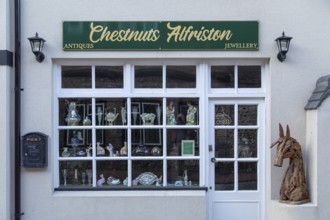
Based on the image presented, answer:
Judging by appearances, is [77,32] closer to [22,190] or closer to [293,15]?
[22,190]

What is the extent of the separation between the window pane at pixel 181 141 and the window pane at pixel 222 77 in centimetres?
82

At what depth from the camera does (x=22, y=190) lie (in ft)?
25.6

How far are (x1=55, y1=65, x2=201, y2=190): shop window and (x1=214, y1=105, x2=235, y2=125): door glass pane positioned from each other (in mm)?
309

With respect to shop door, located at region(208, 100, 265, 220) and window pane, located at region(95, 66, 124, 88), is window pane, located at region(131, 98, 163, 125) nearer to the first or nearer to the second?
window pane, located at region(95, 66, 124, 88)

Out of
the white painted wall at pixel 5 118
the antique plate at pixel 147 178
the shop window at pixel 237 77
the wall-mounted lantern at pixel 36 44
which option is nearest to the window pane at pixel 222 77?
the shop window at pixel 237 77

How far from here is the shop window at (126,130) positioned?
26.4 feet

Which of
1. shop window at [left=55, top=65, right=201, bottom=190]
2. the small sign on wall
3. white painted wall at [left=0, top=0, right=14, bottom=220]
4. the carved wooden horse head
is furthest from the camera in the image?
shop window at [left=55, top=65, right=201, bottom=190]

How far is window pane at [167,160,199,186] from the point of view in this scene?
26.5ft

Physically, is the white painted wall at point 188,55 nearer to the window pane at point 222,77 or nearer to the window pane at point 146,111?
the window pane at point 222,77

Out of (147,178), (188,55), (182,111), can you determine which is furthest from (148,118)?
(188,55)

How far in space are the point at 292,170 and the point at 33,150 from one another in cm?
390

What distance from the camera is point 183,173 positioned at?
809cm

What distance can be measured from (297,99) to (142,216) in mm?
2991

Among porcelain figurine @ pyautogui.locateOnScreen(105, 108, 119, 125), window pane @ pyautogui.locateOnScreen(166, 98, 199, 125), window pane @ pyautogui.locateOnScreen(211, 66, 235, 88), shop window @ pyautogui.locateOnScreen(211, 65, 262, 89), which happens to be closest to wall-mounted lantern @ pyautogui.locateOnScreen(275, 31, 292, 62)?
shop window @ pyautogui.locateOnScreen(211, 65, 262, 89)
